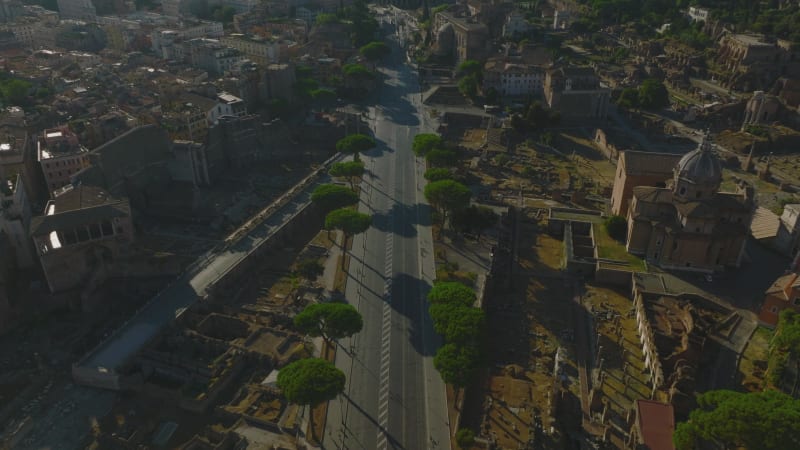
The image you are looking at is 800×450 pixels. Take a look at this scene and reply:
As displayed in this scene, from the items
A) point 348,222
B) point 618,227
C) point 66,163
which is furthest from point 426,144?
point 66,163

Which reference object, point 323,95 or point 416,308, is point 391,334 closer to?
point 416,308

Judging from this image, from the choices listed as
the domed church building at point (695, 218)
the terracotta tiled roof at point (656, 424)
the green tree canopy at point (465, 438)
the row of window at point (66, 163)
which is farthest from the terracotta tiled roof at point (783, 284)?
the row of window at point (66, 163)

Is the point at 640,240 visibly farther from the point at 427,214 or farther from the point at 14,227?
the point at 14,227

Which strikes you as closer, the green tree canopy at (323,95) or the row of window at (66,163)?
the row of window at (66,163)

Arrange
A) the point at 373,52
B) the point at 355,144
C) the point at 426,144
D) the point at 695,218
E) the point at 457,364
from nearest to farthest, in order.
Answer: the point at 457,364
the point at 695,218
the point at 355,144
the point at 426,144
the point at 373,52

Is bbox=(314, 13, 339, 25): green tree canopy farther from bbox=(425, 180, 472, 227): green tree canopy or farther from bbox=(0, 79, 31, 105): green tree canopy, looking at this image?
bbox=(425, 180, 472, 227): green tree canopy

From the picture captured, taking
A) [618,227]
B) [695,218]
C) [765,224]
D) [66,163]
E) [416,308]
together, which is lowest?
[416,308]

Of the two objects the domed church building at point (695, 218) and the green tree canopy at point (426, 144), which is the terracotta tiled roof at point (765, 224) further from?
the green tree canopy at point (426, 144)
